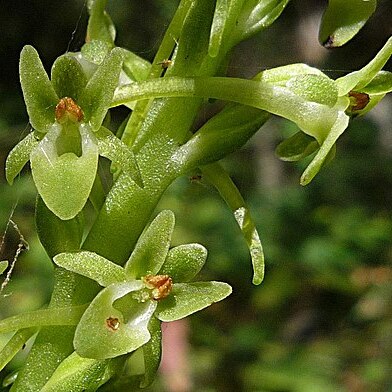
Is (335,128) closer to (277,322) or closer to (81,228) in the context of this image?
(81,228)

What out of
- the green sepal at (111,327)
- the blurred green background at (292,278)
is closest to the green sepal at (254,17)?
the green sepal at (111,327)

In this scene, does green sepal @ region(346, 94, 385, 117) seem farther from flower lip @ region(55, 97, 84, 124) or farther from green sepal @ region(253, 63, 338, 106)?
flower lip @ region(55, 97, 84, 124)

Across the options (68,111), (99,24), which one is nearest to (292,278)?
(99,24)

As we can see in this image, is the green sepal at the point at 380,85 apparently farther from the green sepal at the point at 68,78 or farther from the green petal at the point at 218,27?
the green sepal at the point at 68,78

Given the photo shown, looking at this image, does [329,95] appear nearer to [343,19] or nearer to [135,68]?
[343,19]

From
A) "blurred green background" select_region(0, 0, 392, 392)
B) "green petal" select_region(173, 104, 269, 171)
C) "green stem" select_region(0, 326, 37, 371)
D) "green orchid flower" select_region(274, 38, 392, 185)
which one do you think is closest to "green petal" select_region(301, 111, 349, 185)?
"green orchid flower" select_region(274, 38, 392, 185)
